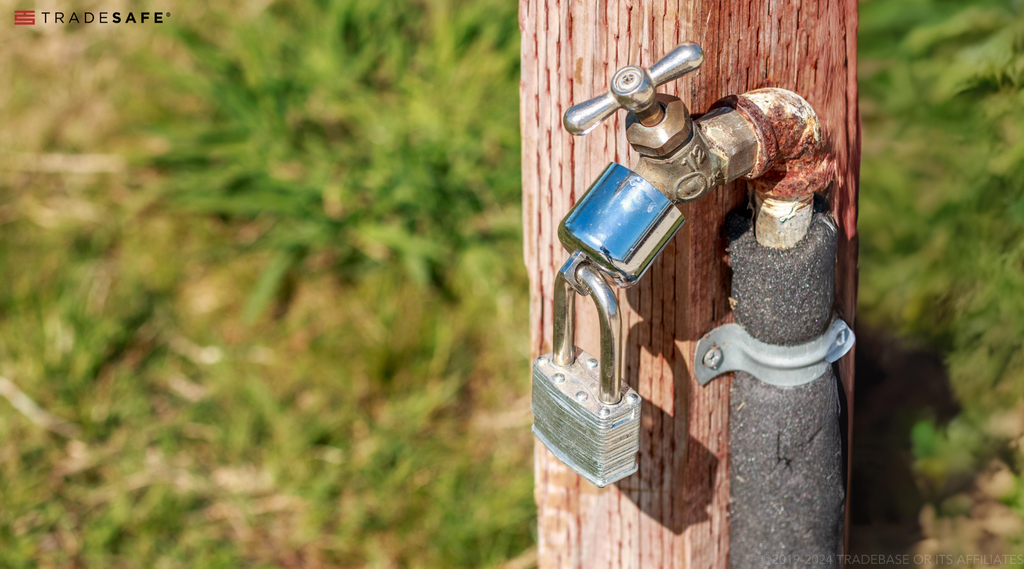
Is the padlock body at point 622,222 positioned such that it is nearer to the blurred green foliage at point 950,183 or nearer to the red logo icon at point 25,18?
the blurred green foliage at point 950,183

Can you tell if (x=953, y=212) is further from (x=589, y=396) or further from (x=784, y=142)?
(x=589, y=396)

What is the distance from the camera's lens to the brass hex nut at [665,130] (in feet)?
2.72

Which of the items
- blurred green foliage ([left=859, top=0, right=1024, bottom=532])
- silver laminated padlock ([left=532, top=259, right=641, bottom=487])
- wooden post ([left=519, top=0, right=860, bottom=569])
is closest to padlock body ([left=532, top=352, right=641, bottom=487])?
silver laminated padlock ([left=532, top=259, right=641, bottom=487])

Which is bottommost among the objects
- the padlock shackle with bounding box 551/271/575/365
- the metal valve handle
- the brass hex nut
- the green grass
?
the green grass

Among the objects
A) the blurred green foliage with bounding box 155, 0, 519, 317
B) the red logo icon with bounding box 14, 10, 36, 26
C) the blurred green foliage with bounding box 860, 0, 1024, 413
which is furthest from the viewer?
the red logo icon with bounding box 14, 10, 36, 26

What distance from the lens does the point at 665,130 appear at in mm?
835

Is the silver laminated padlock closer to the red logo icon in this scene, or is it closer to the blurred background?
the blurred background

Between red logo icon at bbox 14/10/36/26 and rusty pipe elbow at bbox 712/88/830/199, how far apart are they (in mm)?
3508

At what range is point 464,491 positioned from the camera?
2.21 m

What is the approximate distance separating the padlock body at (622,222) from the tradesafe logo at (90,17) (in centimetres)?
303

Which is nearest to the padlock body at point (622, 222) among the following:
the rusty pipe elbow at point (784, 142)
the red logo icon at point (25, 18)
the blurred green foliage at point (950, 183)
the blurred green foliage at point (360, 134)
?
the rusty pipe elbow at point (784, 142)

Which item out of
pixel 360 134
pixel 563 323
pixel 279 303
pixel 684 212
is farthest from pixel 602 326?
pixel 360 134

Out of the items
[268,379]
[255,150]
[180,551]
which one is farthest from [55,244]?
[180,551]

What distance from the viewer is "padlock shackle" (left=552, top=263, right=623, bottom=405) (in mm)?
883
